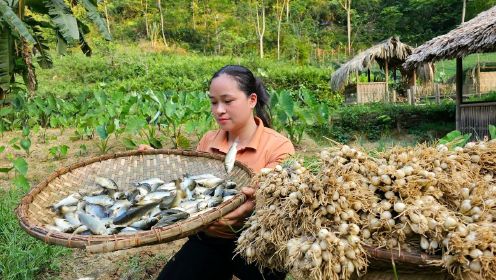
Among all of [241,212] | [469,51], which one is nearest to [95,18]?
[241,212]

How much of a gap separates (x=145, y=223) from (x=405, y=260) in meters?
1.10

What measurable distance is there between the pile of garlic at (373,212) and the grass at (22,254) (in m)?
2.58

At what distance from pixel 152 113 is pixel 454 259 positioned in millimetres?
6325

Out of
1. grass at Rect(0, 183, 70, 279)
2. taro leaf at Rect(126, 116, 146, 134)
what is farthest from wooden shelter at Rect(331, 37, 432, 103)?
grass at Rect(0, 183, 70, 279)

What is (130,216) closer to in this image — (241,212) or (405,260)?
(241,212)

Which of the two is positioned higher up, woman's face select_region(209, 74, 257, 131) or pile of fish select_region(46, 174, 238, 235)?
woman's face select_region(209, 74, 257, 131)

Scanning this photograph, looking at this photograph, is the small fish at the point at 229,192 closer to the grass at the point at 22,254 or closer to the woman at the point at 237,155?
the woman at the point at 237,155

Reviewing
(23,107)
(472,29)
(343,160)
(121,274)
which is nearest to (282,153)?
(343,160)

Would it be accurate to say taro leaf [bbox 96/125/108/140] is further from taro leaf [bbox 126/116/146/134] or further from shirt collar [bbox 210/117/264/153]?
shirt collar [bbox 210/117/264/153]

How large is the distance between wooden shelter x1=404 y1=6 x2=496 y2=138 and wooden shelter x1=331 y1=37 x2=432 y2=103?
468 centimetres

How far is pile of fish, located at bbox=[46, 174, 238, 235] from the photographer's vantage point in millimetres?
1923

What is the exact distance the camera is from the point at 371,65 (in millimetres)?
15828

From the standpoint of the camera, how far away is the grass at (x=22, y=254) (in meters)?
3.31

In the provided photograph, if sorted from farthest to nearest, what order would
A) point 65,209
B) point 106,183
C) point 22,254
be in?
point 22,254 → point 106,183 → point 65,209
